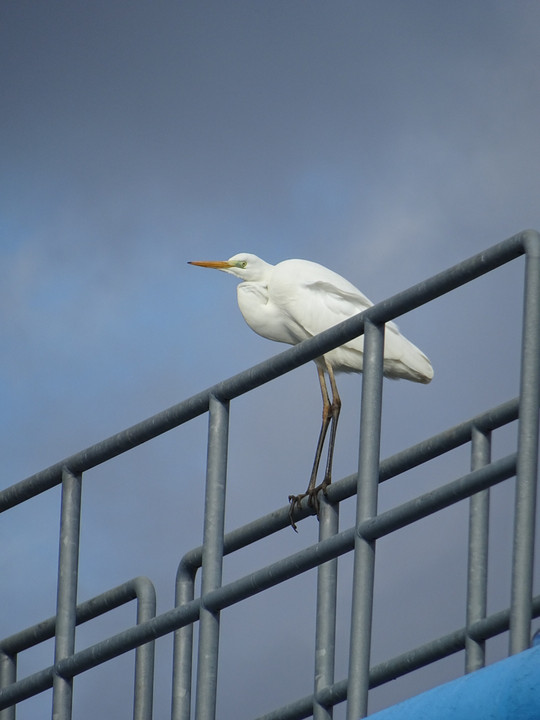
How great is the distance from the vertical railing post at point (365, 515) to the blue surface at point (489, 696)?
0.46 metres

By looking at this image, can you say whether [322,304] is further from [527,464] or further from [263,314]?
[527,464]

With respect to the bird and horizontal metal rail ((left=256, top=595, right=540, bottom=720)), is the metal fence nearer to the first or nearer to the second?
horizontal metal rail ((left=256, top=595, right=540, bottom=720))

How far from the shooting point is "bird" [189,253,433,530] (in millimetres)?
8594

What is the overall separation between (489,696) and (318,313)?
6321 mm

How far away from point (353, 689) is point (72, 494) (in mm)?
1410

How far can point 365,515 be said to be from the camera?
357 cm

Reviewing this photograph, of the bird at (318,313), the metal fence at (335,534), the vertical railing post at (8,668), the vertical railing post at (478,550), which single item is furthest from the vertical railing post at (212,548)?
the bird at (318,313)

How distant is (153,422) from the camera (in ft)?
14.2

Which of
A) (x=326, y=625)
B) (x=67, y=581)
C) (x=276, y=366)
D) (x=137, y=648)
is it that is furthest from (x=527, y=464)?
(x=137, y=648)

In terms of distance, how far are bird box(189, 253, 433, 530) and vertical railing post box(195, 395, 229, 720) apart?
13.2ft

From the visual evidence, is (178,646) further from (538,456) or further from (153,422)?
Result: (538,456)

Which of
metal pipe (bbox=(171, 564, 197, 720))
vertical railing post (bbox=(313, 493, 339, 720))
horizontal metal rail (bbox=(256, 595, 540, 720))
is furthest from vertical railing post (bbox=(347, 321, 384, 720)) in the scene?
metal pipe (bbox=(171, 564, 197, 720))

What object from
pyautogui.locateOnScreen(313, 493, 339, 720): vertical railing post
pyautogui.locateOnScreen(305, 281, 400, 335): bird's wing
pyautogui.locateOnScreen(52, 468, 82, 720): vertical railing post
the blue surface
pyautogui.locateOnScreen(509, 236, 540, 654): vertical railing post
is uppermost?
pyautogui.locateOnScreen(305, 281, 400, 335): bird's wing

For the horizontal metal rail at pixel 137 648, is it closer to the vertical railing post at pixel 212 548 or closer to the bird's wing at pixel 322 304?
the vertical railing post at pixel 212 548
